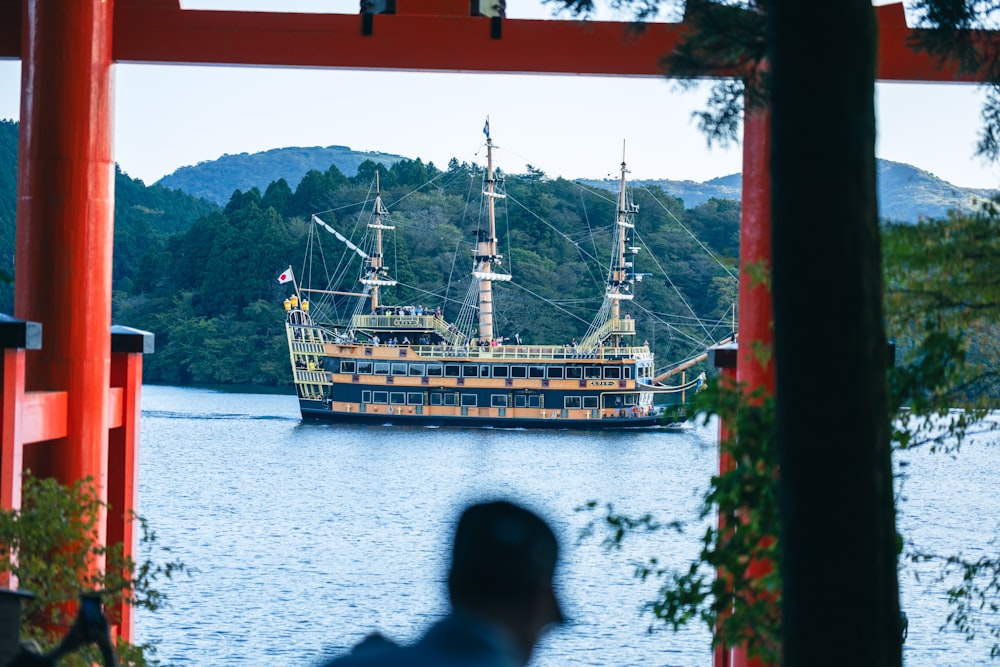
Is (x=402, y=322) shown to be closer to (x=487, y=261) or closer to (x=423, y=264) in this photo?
(x=487, y=261)

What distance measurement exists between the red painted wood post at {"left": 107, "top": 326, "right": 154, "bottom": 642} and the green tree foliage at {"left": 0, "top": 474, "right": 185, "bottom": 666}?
64 cm

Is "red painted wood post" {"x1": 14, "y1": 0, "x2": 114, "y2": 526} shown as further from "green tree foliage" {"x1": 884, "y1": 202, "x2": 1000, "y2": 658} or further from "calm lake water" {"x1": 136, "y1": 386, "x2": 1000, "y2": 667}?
"green tree foliage" {"x1": 884, "y1": 202, "x2": 1000, "y2": 658}

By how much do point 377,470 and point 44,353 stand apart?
25.6 m

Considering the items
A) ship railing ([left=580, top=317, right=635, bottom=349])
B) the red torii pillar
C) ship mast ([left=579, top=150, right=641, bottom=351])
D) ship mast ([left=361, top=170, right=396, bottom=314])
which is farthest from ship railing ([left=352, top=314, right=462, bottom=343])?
the red torii pillar

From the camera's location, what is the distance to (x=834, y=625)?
172 cm

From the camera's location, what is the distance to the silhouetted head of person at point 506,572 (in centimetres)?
99

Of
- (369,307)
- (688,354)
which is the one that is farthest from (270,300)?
(688,354)

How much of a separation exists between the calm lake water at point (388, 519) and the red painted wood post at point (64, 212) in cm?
87

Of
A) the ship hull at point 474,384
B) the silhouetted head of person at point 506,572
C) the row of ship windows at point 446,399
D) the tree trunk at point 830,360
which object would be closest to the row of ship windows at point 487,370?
the ship hull at point 474,384

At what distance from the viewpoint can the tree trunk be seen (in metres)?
1.73

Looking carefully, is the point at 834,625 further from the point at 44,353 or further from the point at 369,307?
the point at 369,307

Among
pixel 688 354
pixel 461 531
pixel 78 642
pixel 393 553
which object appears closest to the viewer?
pixel 461 531

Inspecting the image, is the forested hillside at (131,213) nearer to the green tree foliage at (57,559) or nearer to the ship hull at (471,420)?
the ship hull at (471,420)

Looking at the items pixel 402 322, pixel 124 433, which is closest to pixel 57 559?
pixel 124 433
